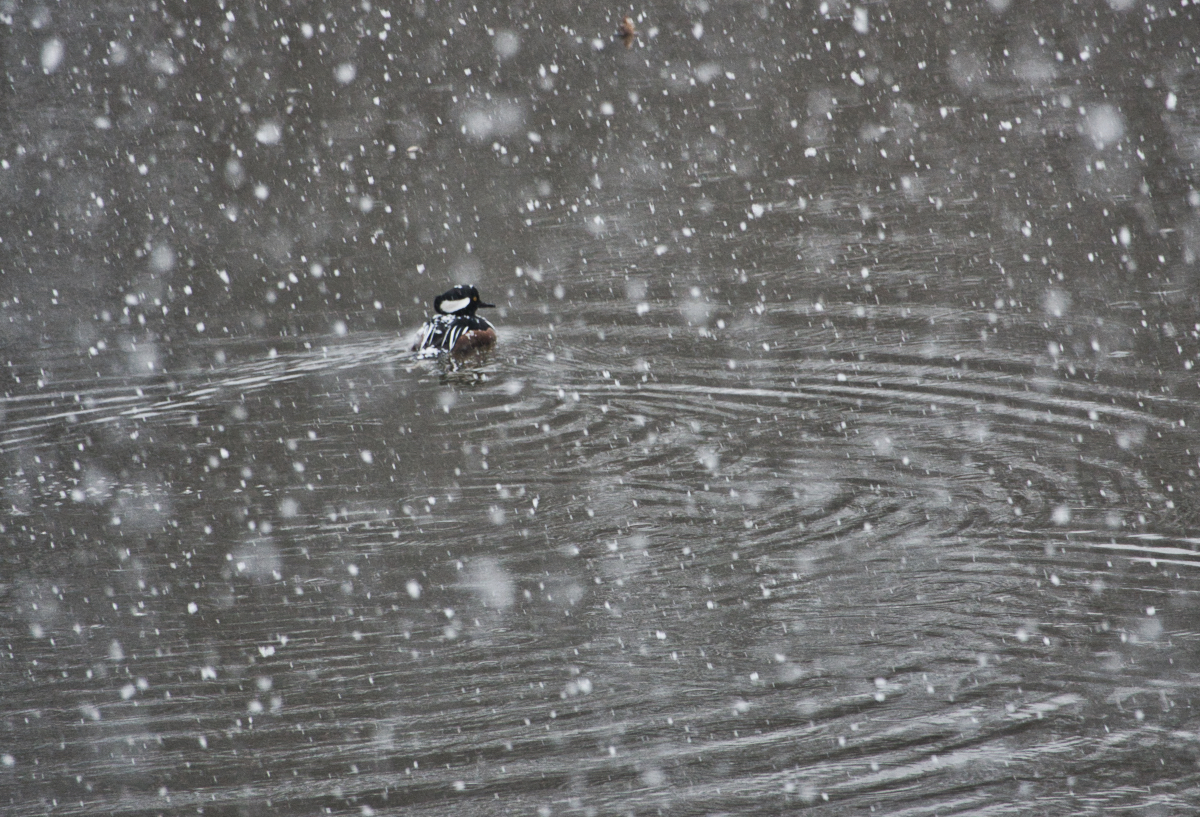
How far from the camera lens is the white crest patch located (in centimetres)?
930

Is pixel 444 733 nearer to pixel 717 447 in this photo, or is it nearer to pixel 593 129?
pixel 717 447

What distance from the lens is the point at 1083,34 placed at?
51.6 feet

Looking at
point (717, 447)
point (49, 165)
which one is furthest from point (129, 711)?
point (49, 165)

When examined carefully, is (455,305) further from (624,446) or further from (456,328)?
(624,446)

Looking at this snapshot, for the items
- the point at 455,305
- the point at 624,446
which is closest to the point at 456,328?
the point at 455,305

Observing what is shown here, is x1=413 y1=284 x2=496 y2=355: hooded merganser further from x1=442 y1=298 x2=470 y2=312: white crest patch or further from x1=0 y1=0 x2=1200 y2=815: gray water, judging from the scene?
x1=0 y1=0 x2=1200 y2=815: gray water

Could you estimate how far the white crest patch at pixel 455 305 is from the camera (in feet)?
30.5

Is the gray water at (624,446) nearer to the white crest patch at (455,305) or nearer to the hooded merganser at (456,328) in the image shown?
the hooded merganser at (456,328)

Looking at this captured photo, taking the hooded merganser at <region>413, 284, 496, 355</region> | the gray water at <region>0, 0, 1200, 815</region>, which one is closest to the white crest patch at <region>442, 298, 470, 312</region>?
the hooded merganser at <region>413, 284, 496, 355</region>

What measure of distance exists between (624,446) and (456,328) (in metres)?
2.04

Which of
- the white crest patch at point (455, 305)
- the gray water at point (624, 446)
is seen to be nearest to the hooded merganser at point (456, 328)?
the white crest patch at point (455, 305)

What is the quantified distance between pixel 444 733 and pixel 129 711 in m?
1.35

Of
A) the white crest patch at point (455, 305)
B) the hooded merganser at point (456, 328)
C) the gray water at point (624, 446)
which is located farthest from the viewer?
A: the white crest patch at point (455, 305)

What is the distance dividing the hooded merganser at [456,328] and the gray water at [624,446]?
0.19m
